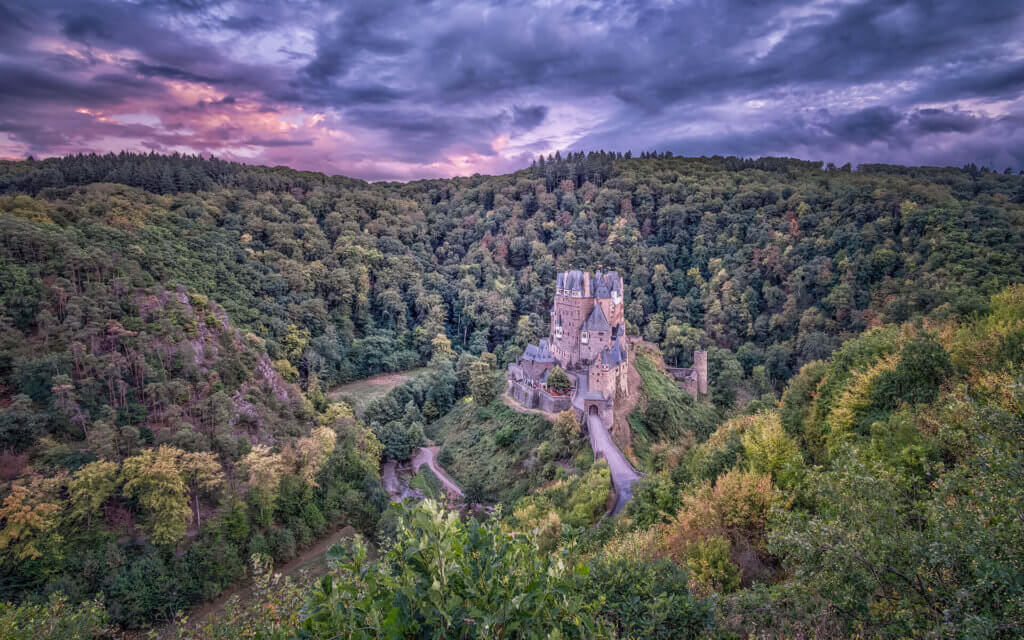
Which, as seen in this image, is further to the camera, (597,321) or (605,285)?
(605,285)

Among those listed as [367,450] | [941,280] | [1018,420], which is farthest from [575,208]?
[1018,420]

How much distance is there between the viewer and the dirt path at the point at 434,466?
127ft

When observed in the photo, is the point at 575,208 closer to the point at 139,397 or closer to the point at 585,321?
the point at 585,321

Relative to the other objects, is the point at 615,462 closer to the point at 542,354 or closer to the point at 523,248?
the point at 542,354

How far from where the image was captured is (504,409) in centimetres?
→ 4425

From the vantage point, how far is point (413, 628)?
3.83m

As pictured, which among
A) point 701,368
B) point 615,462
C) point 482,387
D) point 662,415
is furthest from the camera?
point 701,368

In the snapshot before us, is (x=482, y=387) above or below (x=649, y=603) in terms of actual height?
below

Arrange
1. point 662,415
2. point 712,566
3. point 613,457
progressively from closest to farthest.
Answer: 1. point 712,566
2. point 613,457
3. point 662,415

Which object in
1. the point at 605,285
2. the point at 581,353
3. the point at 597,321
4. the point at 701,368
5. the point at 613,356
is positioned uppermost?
the point at 605,285

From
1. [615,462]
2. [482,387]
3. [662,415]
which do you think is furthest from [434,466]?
[662,415]

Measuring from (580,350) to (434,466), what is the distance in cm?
1907

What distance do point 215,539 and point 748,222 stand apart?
87.8 m

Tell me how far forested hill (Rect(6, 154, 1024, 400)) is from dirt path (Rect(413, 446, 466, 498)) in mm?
19129
